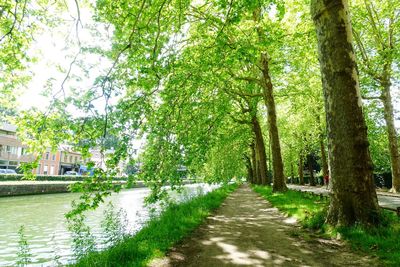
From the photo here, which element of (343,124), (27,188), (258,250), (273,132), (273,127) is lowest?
(258,250)

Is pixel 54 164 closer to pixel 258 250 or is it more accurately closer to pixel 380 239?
pixel 258 250

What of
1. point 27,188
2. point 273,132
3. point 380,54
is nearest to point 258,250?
point 273,132

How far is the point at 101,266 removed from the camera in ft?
19.8

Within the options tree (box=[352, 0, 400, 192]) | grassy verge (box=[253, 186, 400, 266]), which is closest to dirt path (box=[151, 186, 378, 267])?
grassy verge (box=[253, 186, 400, 266])

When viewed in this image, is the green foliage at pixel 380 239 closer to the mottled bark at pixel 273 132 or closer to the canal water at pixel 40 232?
the canal water at pixel 40 232

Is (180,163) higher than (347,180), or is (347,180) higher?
(180,163)

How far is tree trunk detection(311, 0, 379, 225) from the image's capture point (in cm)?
720

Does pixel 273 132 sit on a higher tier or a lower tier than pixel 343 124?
higher

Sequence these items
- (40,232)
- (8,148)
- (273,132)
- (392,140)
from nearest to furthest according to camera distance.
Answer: (40,232) → (273,132) → (392,140) → (8,148)

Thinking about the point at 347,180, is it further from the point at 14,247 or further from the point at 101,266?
the point at 14,247

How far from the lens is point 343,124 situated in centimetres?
755

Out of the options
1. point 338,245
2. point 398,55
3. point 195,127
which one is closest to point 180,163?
point 195,127

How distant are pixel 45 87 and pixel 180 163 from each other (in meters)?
4.67

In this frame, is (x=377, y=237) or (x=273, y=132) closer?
(x=377, y=237)
